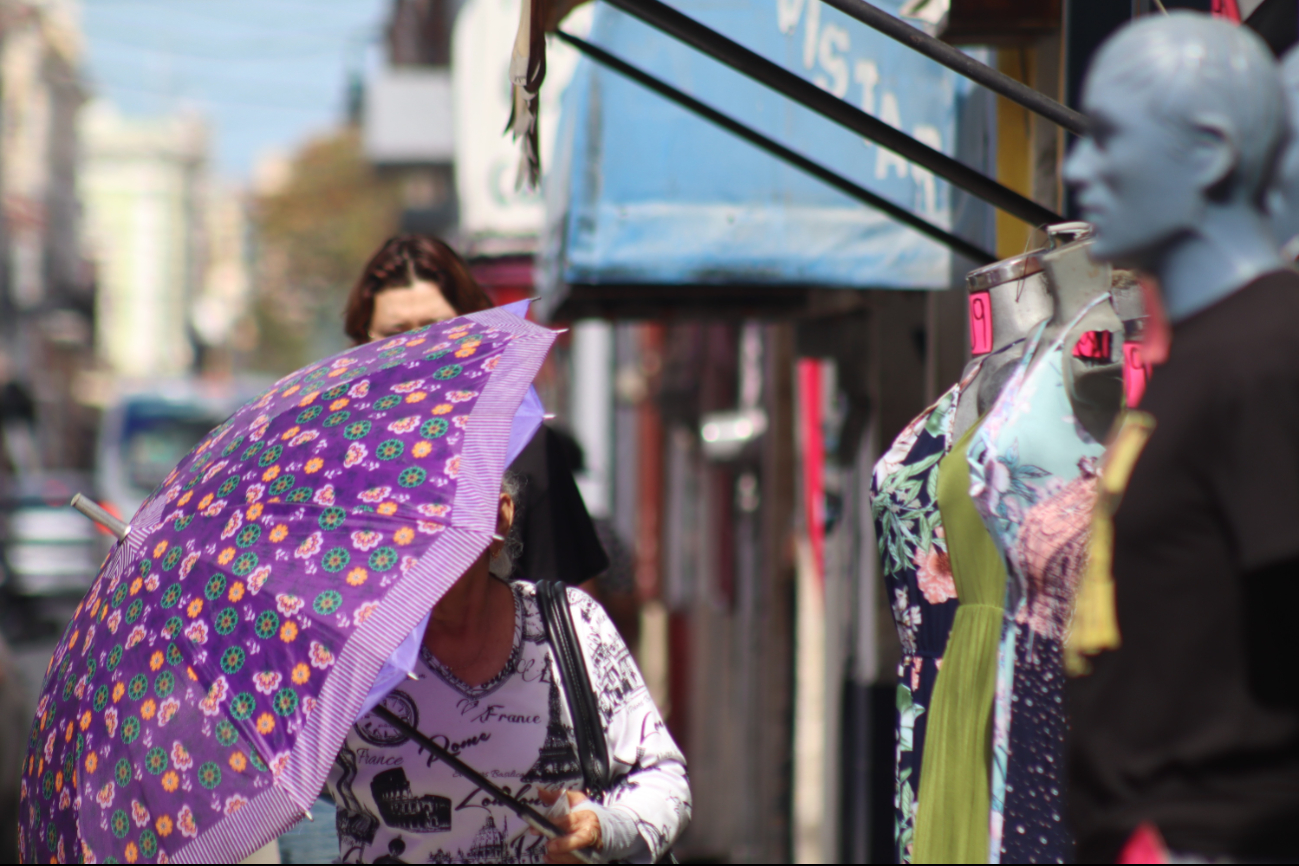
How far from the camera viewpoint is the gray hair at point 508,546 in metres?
2.56

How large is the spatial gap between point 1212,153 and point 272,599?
140 centimetres

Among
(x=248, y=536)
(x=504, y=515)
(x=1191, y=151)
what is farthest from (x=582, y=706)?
(x=1191, y=151)

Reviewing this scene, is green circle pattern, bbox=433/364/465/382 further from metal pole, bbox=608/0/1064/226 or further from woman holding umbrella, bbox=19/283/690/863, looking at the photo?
metal pole, bbox=608/0/1064/226

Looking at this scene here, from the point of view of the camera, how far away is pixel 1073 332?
1.90 meters

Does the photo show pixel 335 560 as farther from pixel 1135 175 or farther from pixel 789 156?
pixel 789 156

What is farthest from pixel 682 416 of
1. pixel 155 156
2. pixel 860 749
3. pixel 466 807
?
pixel 155 156

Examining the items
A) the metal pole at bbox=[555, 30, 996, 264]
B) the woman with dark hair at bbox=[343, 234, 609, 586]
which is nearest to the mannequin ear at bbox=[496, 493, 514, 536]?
the woman with dark hair at bbox=[343, 234, 609, 586]

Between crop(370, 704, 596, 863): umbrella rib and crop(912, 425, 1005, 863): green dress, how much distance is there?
567 mm

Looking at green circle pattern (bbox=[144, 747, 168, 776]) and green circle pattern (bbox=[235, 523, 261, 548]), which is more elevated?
green circle pattern (bbox=[235, 523, 261, 548])

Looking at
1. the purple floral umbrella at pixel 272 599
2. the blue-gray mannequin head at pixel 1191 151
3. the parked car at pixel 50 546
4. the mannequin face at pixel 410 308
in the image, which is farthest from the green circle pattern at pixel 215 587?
the parked car at pixel 50 546

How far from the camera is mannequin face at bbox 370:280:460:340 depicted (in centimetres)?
324

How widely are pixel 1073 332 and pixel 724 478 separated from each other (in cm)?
699

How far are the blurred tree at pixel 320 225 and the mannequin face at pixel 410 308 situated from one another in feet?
139

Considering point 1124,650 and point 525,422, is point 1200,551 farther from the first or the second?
point 525,422
